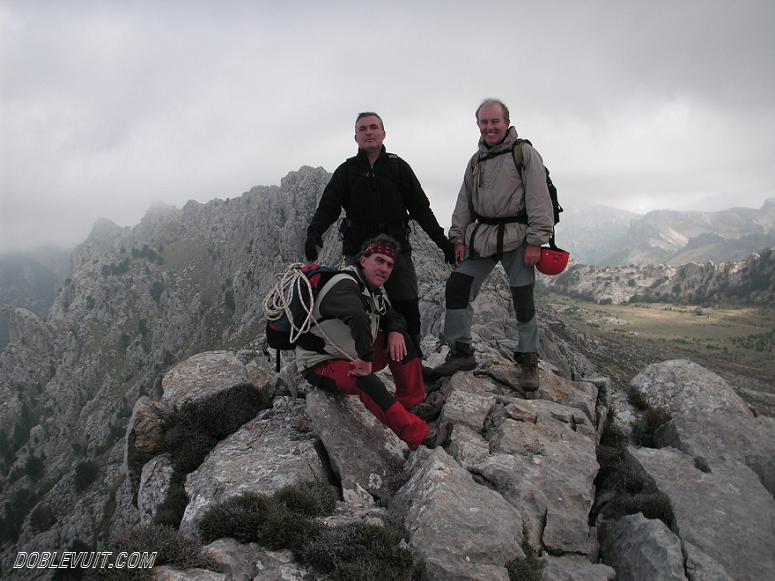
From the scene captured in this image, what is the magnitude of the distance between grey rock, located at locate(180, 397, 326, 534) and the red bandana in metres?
3.97

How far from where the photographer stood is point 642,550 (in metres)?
6.11

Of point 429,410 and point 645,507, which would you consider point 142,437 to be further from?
point 645,507

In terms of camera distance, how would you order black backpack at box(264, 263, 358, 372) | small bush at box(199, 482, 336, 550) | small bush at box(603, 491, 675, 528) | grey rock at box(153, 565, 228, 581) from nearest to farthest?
1. grey rock at box(153, 565, 228, 581)
2. small bush at box(199, 482, 336, 550)
3. small bush at box(603, 491, 675, 528)
4. black backpack at box(264, 263, 358, 372)

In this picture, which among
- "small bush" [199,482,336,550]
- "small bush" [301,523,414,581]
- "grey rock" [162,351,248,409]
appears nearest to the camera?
"small bush" [301,523,414,581]

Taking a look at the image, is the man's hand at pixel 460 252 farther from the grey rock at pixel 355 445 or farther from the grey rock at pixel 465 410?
the grey rock at pixel 355 445

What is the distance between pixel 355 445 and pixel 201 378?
616 centimetres

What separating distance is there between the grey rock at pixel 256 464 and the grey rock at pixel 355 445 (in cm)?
48

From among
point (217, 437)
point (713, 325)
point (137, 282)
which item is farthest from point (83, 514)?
point (713, 325)

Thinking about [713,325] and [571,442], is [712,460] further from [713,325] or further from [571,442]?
[713,325]

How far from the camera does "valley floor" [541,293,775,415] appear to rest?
6156cm

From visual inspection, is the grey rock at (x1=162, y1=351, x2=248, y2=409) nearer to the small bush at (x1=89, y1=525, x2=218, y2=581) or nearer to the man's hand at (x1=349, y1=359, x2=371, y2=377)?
the man's hand at (x1=349, y1=359, x2=371, y2=377)

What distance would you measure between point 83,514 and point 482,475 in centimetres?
9258

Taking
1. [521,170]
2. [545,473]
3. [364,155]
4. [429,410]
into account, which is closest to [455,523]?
[545,473]

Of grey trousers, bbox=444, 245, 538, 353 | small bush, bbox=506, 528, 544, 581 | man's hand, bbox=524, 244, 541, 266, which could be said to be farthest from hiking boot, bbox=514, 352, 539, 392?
small bush, bbox=506, 528, 544, 581
